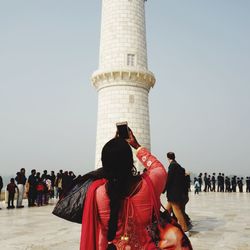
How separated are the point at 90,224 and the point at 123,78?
1885 centimetres

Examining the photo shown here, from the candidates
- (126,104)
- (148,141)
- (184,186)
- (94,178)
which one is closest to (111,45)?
(126,104)

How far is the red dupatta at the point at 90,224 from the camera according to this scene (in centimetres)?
218

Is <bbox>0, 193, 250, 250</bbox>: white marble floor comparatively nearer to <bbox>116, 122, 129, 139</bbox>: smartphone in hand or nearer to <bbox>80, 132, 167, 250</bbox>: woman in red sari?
<bbox>80, 132, 167, 250</bbox>: woman in red sari

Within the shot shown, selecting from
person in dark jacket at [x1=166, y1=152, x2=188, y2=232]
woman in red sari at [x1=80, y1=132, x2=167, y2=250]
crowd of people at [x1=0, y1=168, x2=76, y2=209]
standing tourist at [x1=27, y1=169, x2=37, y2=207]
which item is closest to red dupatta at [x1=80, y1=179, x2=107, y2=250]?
woman in red sari at [x1=80, y1=132, x2=167, y2=250]

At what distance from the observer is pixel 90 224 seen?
2184mm

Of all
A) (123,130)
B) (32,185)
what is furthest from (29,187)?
(123,130)

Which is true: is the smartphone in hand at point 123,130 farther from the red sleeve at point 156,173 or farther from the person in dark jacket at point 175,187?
the person in dark jacket at point 175,187

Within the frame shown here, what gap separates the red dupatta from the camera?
218 cm

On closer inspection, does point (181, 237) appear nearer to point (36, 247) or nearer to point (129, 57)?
point (36, 247)

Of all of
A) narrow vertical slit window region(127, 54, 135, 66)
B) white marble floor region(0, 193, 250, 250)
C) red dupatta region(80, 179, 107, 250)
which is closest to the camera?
red dupatta region(80, 179, 107, 250)

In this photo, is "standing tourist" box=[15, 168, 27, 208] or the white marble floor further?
"standing tourist" box=[15, 168, 27, 208]

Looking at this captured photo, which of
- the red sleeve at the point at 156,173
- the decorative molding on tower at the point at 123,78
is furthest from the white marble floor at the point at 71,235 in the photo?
the decorative molding on tower at the point at 123,78

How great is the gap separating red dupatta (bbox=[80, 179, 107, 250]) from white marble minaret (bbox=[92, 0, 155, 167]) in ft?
58.2

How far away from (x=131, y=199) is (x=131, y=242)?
0.30m
